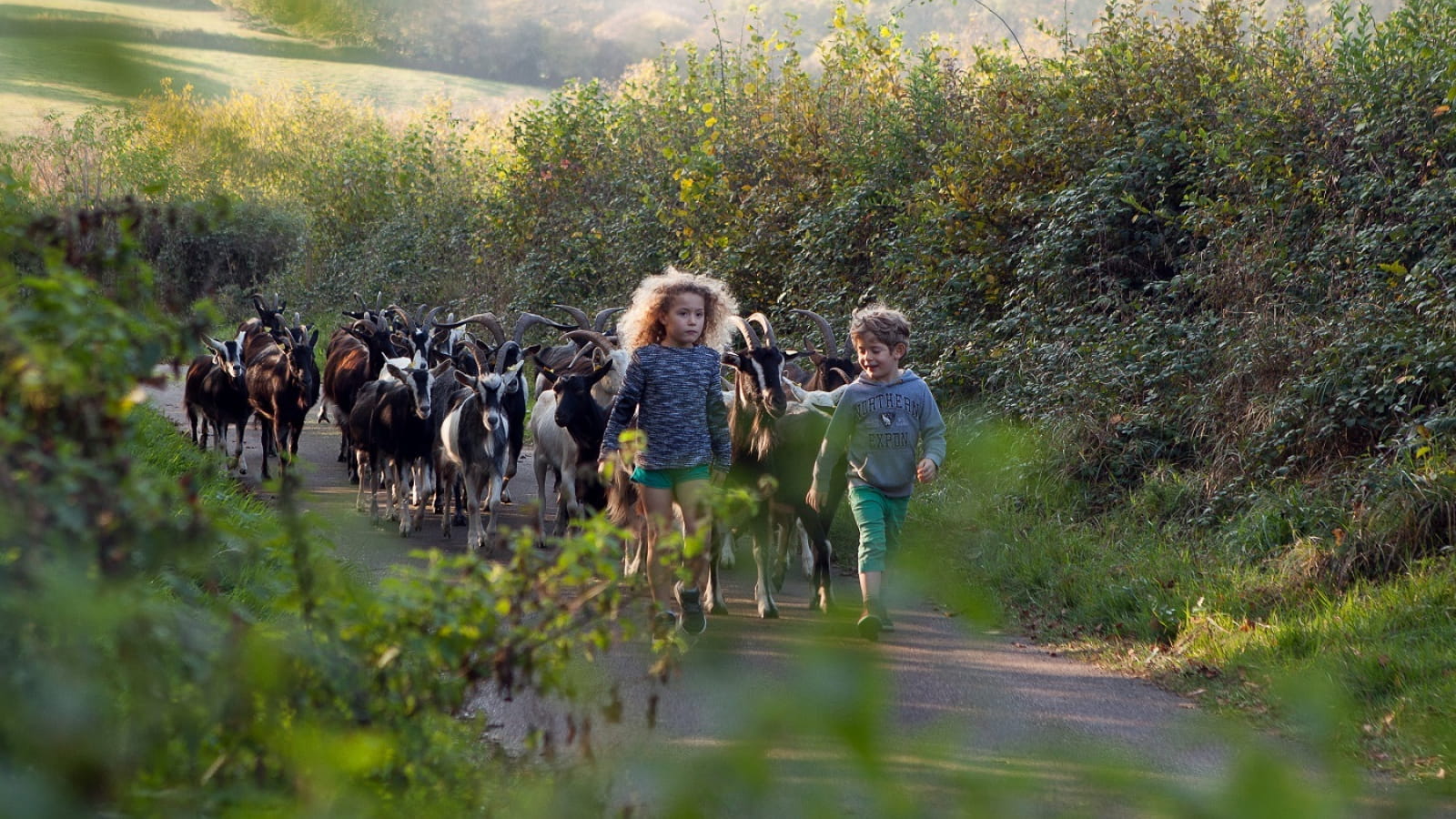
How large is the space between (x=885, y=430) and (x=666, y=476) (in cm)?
130

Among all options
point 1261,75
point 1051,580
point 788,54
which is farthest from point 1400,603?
point 788,54

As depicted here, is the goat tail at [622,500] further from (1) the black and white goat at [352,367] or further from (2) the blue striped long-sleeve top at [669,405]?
(1) the black and white goat at [352,367]

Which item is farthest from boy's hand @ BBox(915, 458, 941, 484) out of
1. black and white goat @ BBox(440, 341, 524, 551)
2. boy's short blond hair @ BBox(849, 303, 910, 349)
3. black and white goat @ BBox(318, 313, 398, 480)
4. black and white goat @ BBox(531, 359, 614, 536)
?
black and white goat @ BBox(318, 313, 398, 480)

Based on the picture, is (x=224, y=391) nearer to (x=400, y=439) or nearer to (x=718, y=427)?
(x=400, y=439)

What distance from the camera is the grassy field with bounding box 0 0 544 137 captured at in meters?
1.22

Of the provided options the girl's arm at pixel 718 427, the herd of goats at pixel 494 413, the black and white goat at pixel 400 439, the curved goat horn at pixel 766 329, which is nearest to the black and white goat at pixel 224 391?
the herd of goats at pixel 494 413

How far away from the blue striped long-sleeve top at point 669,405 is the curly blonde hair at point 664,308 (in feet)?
0.62

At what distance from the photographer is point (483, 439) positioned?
11.1 m

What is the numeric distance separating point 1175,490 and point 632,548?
13.0 feet

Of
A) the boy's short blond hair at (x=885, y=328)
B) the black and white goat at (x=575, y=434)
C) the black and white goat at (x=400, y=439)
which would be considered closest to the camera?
the boy's short blond hair at (x=885, y=328)

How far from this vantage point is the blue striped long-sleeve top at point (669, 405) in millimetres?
7480

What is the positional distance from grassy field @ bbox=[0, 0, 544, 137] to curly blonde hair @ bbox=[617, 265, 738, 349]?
5.89 m

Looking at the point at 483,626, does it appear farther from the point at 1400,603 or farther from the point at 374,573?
the point at 374,573

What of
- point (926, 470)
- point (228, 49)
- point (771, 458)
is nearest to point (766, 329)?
point (771, 458)
